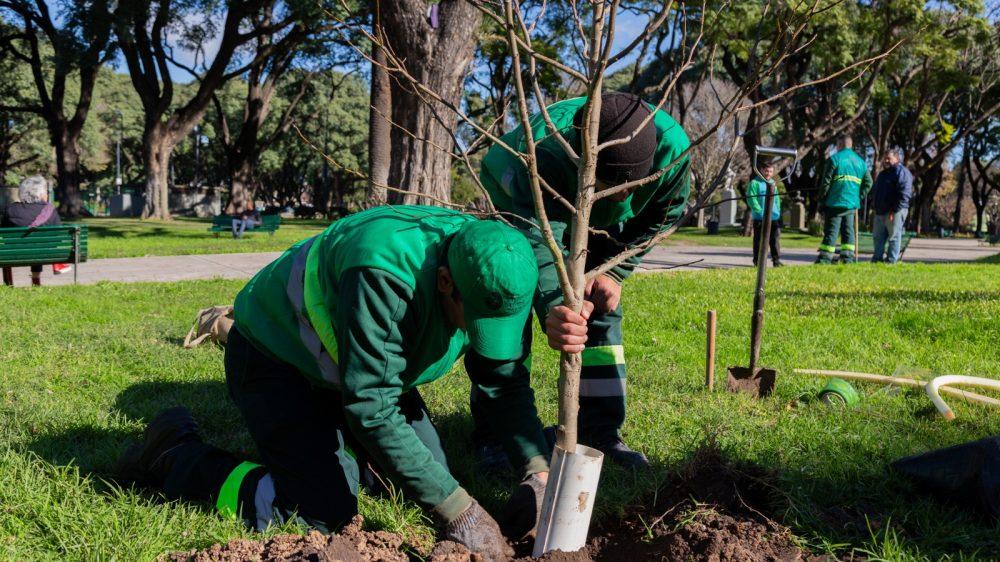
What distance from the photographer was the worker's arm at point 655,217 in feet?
10.9

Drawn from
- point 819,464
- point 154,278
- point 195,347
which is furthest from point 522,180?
point 154,278

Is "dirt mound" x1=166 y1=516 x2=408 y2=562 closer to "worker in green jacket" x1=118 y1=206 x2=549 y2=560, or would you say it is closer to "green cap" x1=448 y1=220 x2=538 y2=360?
"worker in green jacket" x1=118 y1=206 x2=549 y2=560

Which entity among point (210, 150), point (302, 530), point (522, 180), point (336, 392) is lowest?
point (302, 530)

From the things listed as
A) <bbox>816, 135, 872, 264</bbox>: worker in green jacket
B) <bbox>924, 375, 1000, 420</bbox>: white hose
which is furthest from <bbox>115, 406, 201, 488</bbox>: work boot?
<bbox>816, 135, 872, 264</bbox>: worker in green jacket

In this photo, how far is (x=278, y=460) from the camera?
9.07 feet

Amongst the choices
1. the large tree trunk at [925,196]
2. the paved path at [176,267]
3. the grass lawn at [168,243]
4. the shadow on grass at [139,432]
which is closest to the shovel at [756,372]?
the shadow on grass at [139,432]

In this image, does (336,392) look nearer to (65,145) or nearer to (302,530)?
(302,530)

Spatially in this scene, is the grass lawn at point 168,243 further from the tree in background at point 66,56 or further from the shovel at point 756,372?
the shovel at point 756,372

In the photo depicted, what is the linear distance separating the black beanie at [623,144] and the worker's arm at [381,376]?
89 centimetres

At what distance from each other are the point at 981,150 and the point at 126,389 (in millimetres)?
45603

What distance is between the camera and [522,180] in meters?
3.15

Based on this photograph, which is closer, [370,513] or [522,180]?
[370,513]

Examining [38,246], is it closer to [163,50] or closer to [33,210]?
[33,210]

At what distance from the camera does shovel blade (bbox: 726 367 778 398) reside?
427cm
